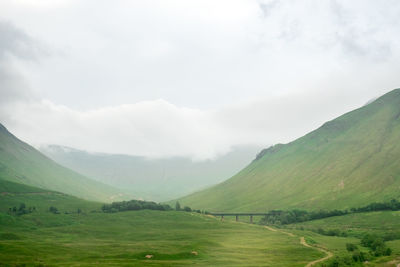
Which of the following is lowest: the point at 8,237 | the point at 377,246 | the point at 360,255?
the point at 360,255

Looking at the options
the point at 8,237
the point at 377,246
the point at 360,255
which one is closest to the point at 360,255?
the point at 360,255

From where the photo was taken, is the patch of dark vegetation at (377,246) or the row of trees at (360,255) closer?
the row of trees at (360,255)

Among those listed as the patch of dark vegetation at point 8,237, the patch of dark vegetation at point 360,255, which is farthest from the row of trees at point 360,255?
the patch of dark vegetation at point 8,237

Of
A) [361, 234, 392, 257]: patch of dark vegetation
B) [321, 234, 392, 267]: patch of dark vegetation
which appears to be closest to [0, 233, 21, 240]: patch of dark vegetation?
[321, 234, 392, 267]: patch of dark vegetation

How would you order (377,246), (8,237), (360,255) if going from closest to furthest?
1. (360,255)
2. (377,246)
3. (8,237)

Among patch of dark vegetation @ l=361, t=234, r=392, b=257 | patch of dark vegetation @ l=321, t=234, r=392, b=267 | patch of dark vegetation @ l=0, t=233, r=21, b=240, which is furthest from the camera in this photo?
patch of dark vegetation @ l=0, t=233, r=21, b=240

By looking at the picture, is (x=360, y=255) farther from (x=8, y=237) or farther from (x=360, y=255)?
(x=8, y=237)

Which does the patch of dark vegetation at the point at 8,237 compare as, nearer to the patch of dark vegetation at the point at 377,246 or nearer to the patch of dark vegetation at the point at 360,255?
the patch of dark vegetation at the point at 360,255

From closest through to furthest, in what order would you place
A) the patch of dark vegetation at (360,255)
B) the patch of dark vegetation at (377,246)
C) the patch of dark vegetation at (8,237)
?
the patch of dark vegetation at (360,255) → the patch of dark vegetation at (377,246) → the patch of dark vegetation at (8,237)

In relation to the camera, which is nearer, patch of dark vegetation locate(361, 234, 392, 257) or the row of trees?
the row of trees

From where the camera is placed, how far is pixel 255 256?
5054 inches

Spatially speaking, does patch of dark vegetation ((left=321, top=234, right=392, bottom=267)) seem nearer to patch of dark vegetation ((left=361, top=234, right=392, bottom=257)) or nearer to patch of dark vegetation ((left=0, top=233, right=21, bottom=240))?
patch of dark vegetation ((left=361, top=234, right=392, bottom=257))

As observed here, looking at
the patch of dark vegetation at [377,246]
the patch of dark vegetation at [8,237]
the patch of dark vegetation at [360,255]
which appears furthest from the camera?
the patch of dark vegetation at [8,237]

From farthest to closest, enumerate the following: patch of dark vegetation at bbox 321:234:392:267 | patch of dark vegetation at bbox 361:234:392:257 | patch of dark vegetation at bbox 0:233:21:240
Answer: patch of dark vegetation at bbox 0:233:21:240 → patch of dark vegetation at bbox 361:234:392:257 → patch of dark vegetation at bbox 321:234:392:267
